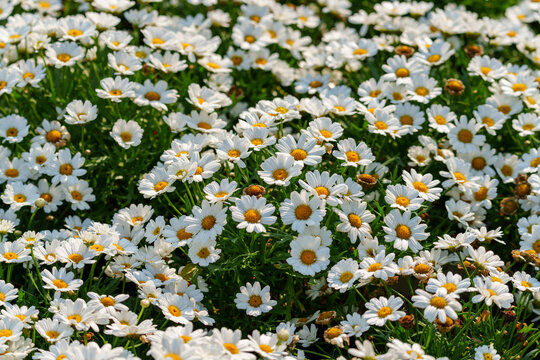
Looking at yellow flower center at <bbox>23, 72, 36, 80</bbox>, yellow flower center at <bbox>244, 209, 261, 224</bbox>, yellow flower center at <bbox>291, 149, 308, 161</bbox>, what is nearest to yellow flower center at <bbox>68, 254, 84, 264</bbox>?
yellow flower center at <bbox>244, 209, 261, 224</bbox>

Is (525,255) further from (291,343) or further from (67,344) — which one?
(67,344)

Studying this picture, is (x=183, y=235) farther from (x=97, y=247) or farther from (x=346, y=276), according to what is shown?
(x=346, y=276)

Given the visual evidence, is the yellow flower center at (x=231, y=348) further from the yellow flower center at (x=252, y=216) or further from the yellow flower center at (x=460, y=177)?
the yellow flower center at (x=460, y=177)

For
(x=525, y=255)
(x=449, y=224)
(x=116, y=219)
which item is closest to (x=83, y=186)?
(x=116, y=219)

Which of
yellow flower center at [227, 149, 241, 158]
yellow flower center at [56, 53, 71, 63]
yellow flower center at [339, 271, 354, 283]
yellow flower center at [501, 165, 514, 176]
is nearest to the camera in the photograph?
yellow flower center at [339, 271, 354, 283]

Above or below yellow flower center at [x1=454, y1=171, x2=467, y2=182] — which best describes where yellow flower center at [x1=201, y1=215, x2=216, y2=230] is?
above

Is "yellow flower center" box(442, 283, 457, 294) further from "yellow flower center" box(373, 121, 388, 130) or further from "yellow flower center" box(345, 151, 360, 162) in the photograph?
"yellow flower center" box(373, 121, 388, 130)

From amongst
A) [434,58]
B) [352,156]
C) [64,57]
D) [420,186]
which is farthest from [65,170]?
[434,58]

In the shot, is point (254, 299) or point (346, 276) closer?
point (346, 276)

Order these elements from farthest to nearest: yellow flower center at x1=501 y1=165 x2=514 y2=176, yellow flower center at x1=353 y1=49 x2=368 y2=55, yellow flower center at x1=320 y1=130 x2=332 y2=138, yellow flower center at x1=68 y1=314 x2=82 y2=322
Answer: yellow flower center at x1=353 y1=49 x2=368 y2=55 → yellow flower center at x1=501 y1=165 x2=514 y2=176 → yellow flower center at x1=320 y1=130 x2=332 y2=138 → yellow flower center at x1=68 y1=314 x2=82 y2=322
